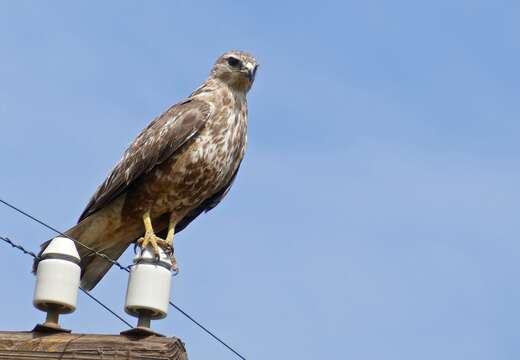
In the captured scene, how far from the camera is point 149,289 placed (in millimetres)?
4922

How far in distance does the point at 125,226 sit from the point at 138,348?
424 centimetres

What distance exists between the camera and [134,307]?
4859 mm

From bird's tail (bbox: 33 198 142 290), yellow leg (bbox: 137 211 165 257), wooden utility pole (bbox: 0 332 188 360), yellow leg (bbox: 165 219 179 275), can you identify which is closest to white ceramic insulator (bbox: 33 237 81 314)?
wooden utility pole (bbox: 0 332 188 360)

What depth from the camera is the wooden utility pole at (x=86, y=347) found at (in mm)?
4480

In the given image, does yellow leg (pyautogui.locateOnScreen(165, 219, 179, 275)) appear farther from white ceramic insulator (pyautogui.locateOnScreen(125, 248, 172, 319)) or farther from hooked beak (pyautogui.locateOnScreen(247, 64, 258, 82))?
white ceramic insulator (pyautogui.locateOnScreen(125, 248, 172, 319))

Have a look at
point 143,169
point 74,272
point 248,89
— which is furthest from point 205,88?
point 74,272

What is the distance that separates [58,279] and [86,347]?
437 mm

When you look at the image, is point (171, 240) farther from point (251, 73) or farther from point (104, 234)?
point (251, 73)

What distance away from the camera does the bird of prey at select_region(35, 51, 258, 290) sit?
860cm

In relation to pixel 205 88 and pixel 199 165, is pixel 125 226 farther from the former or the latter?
pixel 205 88

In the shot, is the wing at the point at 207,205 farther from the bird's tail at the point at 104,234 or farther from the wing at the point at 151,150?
the wing at the point at 151,150

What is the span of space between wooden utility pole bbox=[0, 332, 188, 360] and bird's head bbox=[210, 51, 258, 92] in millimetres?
4774

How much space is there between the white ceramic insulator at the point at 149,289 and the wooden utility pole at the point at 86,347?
0.93ft

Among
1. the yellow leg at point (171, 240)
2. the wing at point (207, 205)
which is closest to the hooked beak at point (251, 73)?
the wing at point (207, 205)
